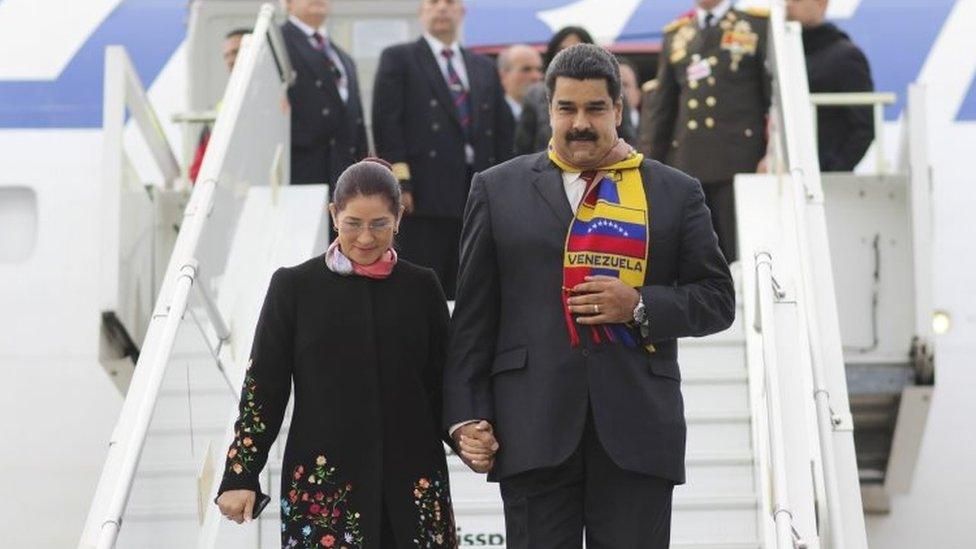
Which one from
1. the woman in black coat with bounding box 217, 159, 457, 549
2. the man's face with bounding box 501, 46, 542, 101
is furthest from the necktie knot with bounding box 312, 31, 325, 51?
the woman in black coat with bounding box 217, 159, 457, 549

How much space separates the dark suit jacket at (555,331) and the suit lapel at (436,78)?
398 centimetres

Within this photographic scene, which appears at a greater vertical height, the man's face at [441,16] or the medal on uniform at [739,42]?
the man's face at [441,16]

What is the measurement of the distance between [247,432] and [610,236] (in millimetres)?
864

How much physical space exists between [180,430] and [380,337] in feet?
3.32

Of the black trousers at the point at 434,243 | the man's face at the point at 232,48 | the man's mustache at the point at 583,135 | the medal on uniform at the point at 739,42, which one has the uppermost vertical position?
the man's face at the point at 232,48

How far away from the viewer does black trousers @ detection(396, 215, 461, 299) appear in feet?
25.4

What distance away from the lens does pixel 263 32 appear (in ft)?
23.5

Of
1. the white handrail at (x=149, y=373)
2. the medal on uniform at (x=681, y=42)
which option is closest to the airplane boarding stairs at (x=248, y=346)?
the white handrail at (x=149, y=373)

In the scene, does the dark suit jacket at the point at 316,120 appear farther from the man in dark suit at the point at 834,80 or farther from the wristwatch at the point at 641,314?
the wristwatch at the point at 641,314

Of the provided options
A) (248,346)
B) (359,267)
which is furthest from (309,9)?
(359,267)

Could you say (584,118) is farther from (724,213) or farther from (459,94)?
(459,94)

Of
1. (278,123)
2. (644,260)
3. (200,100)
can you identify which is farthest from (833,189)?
(644,260)

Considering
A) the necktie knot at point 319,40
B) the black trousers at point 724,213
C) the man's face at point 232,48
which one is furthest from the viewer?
the man's face at point 232,48

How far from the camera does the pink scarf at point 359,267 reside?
13.1 ft
